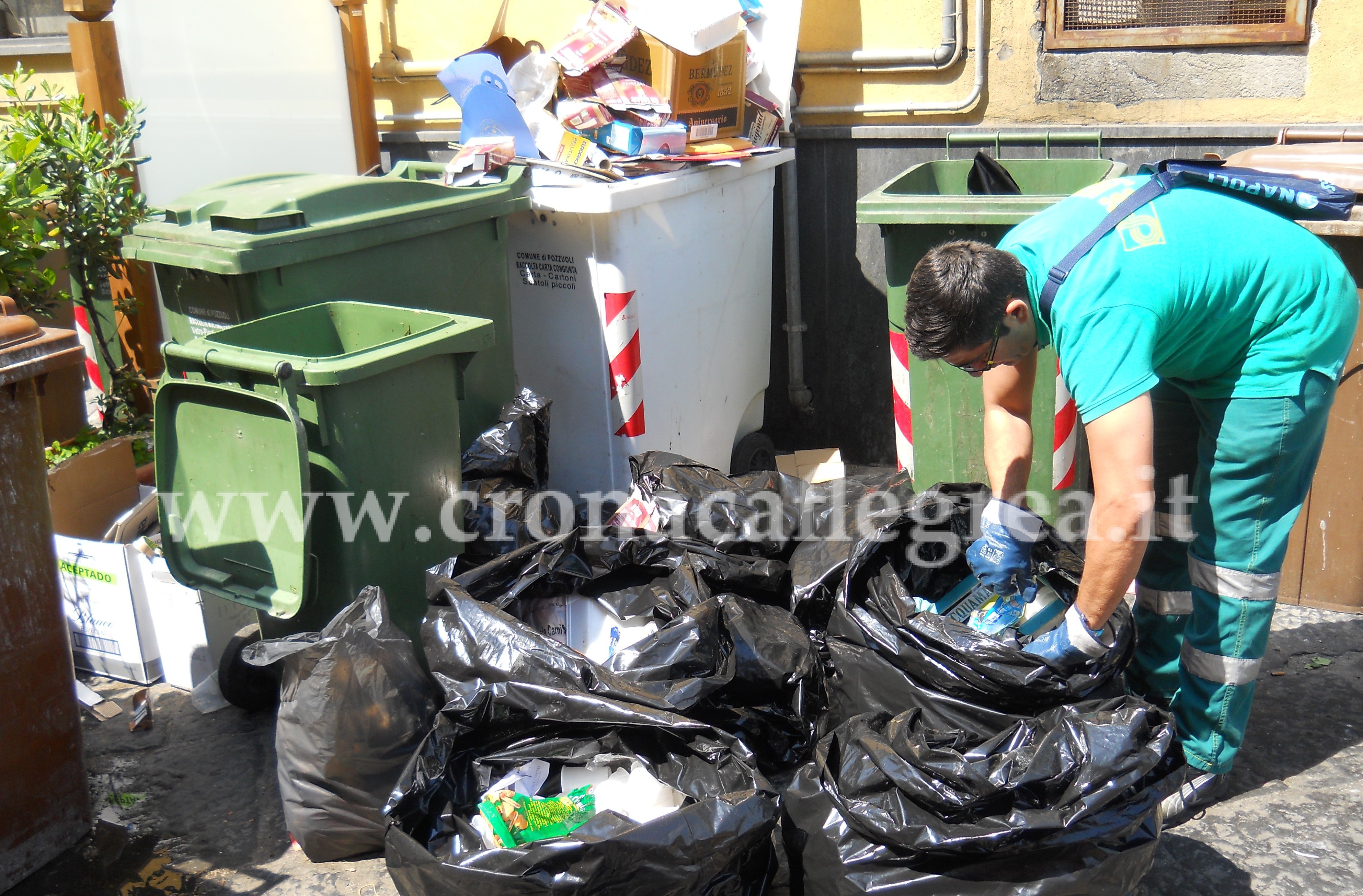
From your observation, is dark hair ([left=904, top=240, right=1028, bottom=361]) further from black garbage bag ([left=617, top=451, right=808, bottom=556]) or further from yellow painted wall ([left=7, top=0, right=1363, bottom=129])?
yellow painted wall ([left=7, top=0, right=1363, bottom=129])

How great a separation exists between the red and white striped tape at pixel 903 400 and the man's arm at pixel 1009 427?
805 mm

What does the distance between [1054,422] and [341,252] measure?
2.03m

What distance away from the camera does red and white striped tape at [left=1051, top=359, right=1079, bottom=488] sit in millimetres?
3062

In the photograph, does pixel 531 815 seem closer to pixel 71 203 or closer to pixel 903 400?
pixel 903 400

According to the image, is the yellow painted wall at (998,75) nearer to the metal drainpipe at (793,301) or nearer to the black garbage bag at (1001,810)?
the metal drainpipe at (793,301)

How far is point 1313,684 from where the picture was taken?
2.78 m

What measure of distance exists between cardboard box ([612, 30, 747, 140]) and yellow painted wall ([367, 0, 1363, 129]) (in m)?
0.45

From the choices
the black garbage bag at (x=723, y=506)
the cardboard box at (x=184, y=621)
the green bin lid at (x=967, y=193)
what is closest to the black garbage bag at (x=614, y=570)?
the black garbage bag at (x=723, y=506)

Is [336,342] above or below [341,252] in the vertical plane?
below

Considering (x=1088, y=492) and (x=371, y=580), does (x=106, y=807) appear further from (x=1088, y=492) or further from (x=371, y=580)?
(x=1088, y=492)

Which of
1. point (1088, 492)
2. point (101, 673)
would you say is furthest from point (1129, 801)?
point (101, 673)

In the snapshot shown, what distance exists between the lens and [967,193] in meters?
3.57

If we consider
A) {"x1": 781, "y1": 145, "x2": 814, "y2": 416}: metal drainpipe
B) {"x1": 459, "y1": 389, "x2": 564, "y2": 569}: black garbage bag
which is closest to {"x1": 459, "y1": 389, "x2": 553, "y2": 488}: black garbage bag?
{"x1": 459, "y1": 389, "x2": 564, "y2": 569}: black garbage bag

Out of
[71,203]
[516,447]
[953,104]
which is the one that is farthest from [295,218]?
[953,104]
